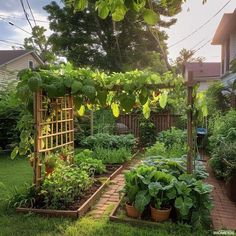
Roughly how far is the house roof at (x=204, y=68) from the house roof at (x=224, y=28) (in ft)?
54.2

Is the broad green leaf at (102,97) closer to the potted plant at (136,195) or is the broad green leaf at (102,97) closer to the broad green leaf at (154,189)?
the potted plant at (136,195)

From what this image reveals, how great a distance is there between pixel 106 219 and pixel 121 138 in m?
4.84

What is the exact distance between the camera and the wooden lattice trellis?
428 centimetres

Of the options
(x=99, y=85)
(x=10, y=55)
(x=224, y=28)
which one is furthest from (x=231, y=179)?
(x=10, y=55)

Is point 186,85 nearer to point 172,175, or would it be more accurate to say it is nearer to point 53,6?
point 172,175

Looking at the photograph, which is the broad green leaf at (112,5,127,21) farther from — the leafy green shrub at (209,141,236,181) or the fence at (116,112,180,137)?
the fence at (116,112,180,137)

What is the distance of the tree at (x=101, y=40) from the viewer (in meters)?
17.5

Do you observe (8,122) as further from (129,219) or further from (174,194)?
(174,194)

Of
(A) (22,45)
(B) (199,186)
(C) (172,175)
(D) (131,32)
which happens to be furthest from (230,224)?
(A) (22,45)

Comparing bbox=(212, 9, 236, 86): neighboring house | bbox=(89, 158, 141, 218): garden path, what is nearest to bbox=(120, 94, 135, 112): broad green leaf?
bbox=(89, 158, 141, 218): garden path

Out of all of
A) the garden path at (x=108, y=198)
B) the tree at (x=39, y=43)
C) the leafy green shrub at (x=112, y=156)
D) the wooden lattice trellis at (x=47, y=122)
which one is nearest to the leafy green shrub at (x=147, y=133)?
the leafy green shrub at (x=112, y=156)

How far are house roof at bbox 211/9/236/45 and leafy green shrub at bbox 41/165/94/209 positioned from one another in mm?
8213

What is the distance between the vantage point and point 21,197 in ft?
13.9

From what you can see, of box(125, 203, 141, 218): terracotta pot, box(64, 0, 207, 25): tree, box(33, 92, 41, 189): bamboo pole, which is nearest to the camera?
box(64, 0, 207, 25): tree
